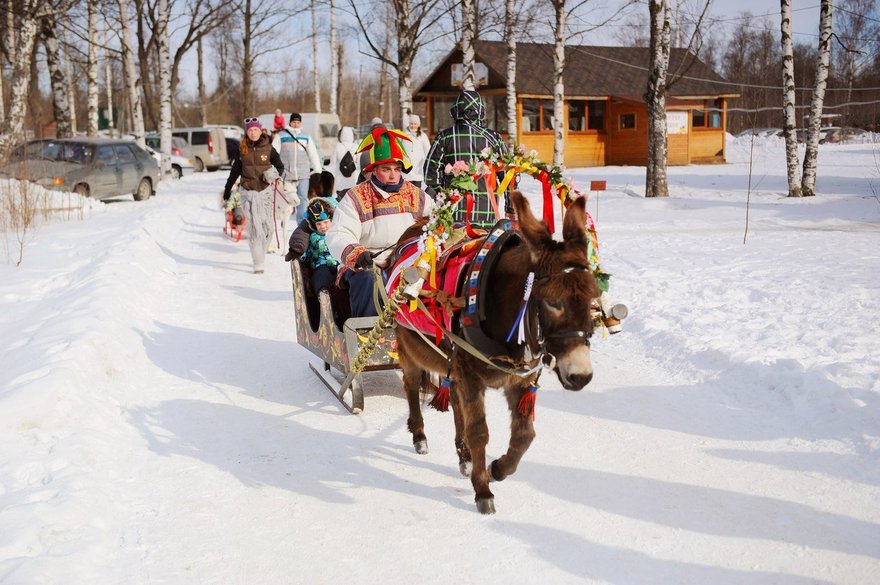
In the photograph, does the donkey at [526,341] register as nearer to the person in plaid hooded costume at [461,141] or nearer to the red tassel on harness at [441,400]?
the red tassel on harness at [441,400]

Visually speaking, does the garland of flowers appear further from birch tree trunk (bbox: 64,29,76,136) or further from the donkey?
birch tree trunk (bbox: 64,29,76,136)

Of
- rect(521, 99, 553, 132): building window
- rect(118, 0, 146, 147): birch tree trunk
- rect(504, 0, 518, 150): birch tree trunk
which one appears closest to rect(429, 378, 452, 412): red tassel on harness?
rect(504, 0, 518, 150): birch tree trunk

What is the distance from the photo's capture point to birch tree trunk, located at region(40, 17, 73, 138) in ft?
79.9

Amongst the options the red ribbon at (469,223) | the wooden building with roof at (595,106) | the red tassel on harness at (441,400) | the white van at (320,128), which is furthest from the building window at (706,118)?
the red tassel on harness at (441,400)

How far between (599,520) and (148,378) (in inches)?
168

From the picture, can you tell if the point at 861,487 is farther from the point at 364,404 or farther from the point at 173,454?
the point at 173,454

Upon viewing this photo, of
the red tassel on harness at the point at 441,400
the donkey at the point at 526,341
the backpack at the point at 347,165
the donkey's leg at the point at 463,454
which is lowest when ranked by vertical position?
the donkey's leg at the point at 463,454

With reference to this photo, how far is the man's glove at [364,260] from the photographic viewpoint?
5.39 m

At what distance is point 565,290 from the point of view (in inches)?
143

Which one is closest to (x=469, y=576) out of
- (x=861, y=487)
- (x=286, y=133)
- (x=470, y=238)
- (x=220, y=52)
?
(x=470, y=238)

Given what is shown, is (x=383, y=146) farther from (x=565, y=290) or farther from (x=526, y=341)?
(x=565, y=290)

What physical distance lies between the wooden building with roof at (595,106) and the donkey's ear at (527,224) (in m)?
30.8

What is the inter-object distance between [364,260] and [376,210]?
33.4 inches

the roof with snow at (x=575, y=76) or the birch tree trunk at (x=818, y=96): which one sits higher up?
the roof with snow at (x=575, y=76)
